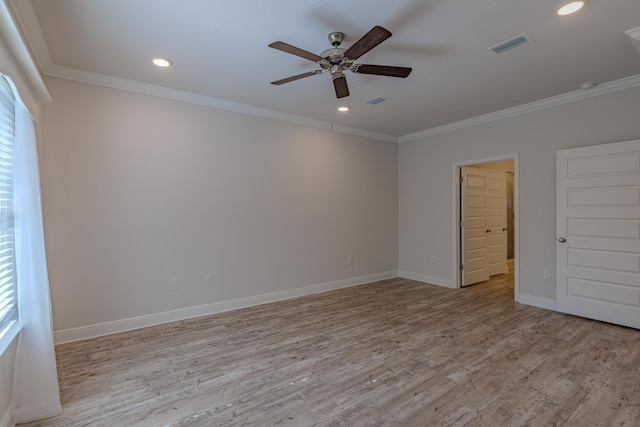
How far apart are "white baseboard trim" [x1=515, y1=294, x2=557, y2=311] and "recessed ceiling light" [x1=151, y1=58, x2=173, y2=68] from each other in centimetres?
512

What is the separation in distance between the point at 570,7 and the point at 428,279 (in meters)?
4.23

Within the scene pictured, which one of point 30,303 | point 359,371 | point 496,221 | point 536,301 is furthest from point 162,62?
point 496,221

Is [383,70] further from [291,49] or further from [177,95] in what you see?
[177,95]

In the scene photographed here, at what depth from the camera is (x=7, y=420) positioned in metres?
1.84

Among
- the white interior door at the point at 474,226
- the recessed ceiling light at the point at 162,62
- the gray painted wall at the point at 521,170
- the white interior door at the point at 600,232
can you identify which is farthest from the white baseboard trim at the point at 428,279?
the recessed ceiling light at the point at 162,62

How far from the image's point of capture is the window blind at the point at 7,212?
6.70ft

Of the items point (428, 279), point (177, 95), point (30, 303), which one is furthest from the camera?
point (428, 279)

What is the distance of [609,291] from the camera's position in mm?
3477

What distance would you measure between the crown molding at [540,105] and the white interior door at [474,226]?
0.73m

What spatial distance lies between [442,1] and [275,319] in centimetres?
344

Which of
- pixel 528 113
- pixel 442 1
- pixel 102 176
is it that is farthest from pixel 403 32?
pixel 102 176

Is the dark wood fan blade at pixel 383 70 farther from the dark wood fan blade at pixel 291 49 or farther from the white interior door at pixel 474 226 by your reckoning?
the white interior door at pixel 474 226

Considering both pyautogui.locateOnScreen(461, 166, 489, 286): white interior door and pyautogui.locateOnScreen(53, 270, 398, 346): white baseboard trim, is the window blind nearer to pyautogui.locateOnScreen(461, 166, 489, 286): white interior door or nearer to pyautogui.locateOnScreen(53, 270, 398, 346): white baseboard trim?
pyautogui.locateOnScreen(53, 270, 398, 346): white baseboard trim

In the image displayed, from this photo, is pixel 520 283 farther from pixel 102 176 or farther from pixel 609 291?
pixel 102 176
